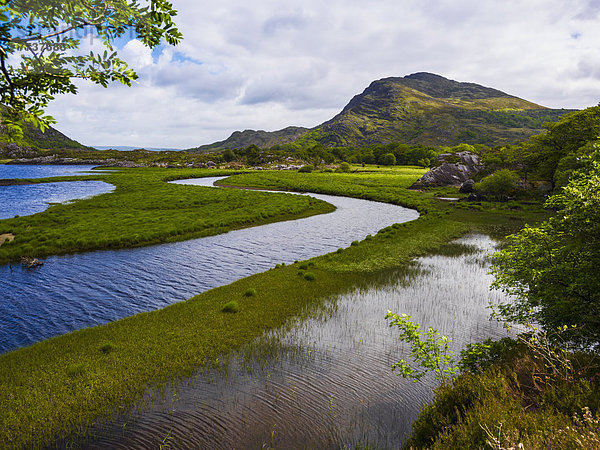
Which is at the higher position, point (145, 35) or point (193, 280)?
point (145, 35)

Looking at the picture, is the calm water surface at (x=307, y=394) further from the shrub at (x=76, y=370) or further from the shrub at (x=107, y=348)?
the shrub at (x=107, y=348)

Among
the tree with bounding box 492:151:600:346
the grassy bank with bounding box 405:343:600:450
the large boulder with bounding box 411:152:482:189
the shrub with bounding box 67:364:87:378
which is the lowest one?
the shrub with bounding box 67:364:87:378

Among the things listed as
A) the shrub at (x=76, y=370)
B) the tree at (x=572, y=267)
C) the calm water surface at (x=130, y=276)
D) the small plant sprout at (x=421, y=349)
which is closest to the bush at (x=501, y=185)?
the calm water surface at (x=130, y=276)

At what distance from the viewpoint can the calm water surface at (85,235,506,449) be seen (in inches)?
382

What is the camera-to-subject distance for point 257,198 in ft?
229

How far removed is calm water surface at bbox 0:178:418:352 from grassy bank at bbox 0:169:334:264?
2.76 metres

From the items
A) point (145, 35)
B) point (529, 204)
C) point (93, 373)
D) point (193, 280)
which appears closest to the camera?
point (145, 35)

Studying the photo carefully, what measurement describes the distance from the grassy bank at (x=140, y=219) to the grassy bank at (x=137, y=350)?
19661 mm

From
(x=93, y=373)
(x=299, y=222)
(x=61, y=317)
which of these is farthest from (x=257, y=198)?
(x=93, y=373)

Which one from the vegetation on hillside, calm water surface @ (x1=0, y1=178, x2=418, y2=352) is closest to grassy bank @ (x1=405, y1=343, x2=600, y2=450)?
the vegetation on hillside

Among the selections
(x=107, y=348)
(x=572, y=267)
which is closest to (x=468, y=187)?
(x=572, y=267)

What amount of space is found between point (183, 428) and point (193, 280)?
53.1ft

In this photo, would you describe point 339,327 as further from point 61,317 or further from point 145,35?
point 61,317

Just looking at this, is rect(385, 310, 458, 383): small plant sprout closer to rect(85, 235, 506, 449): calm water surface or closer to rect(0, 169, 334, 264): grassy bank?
rect(85, 235, 506, 449): calm water surface
